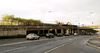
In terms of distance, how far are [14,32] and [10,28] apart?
6.60 ft

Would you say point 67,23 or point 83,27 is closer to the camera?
point 67,23

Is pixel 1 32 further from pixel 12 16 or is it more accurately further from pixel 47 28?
pixel 12 16

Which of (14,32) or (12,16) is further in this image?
(12,16)

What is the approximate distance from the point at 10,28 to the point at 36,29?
105 ft

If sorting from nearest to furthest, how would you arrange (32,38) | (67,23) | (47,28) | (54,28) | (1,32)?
(32,38), (1,32), (47,28), (54,28), (67,23)

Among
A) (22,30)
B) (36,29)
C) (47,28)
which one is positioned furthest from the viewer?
(47,28)

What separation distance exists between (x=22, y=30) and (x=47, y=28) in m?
33.4

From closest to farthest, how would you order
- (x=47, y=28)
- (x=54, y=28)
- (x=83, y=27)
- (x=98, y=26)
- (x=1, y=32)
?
(x=1, y=32), (x=47, y=28), (x=54, y=28), (x=98, y=26), (x=83, y=27)

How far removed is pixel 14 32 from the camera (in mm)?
74000

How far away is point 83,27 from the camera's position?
7800 inches

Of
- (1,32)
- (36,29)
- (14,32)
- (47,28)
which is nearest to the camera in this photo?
(1,32)

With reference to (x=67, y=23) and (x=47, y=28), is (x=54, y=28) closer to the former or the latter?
(x=47, y=28)

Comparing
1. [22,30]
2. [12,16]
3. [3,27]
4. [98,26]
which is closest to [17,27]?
[22,30]

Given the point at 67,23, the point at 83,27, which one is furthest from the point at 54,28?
the point at 83,27
